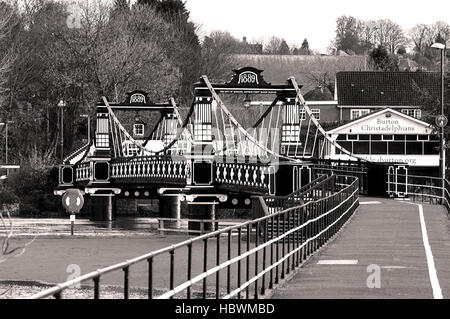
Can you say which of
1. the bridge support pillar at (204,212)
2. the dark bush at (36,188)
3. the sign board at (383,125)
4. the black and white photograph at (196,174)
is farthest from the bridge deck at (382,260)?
the sign board at (383,125)

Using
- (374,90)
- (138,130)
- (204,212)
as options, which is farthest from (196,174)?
(374,90)

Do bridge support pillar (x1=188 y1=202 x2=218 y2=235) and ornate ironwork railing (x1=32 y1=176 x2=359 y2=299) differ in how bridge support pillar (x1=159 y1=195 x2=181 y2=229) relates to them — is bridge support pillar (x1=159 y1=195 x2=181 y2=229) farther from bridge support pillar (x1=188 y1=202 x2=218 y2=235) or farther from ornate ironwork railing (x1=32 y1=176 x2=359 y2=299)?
ornate ironwork railing (x1=32 y1=176 x2=359 y2=299)

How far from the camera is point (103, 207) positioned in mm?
76812

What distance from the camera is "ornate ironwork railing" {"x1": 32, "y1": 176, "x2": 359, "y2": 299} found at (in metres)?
16.2

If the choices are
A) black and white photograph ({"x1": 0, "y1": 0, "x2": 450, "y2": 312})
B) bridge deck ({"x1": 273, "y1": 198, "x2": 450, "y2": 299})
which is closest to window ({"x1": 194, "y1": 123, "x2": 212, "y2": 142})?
black and white photograph ({"x1": 0, "y1": 0, "x2": 450, "y2": 312})

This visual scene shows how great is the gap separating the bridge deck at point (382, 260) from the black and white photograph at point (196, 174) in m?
0.06

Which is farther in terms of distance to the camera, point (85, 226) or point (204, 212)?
point (85, 226)

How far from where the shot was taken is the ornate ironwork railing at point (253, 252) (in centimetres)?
1620

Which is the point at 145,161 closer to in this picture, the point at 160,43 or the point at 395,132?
the point at 395,132

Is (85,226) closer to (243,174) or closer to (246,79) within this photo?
(246,79)

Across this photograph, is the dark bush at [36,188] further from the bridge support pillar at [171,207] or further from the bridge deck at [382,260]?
the bridge deck at [382,260]

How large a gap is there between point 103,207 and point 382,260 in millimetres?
49993
